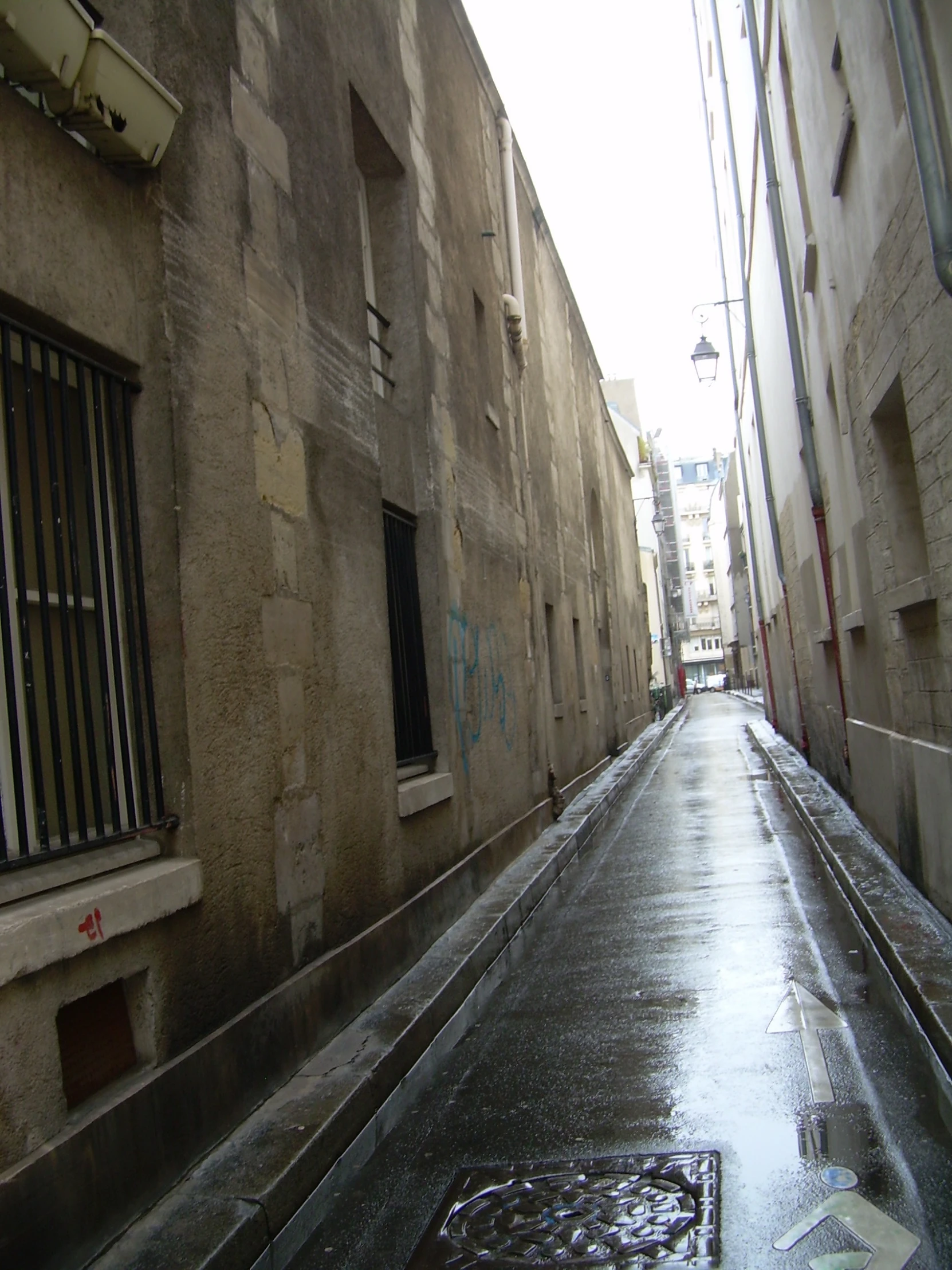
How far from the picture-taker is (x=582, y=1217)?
10.7 ft

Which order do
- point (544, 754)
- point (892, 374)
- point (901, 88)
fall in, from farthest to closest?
point (544, 754)
point (892, 374)
point (901, 88)

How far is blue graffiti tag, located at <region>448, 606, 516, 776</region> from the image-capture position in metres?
Result: 8.10

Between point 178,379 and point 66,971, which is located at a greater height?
point 178,379

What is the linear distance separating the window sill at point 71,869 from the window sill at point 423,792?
263cm

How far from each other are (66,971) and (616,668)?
2016cm

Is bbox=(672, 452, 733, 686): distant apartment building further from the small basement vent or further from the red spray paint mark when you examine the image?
the red spray paint mark

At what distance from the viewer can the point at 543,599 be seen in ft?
44.2

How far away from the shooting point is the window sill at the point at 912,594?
19.0 feet

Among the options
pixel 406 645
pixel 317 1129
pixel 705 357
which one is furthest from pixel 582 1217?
pixel 705 357

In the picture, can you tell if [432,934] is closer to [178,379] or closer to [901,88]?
[178,379]

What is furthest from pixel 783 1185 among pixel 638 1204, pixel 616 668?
pixel 616 668

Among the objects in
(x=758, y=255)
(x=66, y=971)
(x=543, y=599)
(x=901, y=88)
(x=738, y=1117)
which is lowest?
(x=738, y=1117)

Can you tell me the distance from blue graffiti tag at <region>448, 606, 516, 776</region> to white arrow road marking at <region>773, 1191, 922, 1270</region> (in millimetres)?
5049

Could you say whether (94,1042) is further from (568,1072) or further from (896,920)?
(896,920)
